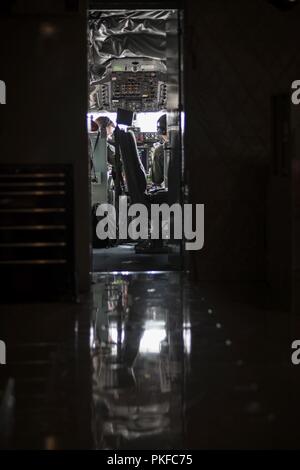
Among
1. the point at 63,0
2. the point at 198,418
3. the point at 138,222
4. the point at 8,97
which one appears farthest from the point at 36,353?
the point at 138,222

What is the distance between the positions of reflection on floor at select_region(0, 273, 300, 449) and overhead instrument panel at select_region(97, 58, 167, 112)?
15.7 ft

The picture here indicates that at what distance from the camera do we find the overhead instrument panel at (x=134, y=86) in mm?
9357

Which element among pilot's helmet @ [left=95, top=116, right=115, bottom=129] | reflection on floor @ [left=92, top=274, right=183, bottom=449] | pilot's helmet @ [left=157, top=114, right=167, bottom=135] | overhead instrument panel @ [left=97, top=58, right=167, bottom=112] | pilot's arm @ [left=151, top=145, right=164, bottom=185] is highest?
overhead instrument panel @ [left=97, top=58, right=167, bottom=112]

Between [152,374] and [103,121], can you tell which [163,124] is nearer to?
[103,121]

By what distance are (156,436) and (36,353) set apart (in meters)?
1.34

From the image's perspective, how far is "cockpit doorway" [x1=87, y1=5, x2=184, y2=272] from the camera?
6.82 meters

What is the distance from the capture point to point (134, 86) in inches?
395

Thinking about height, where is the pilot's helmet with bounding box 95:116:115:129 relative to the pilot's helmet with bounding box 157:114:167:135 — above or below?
above

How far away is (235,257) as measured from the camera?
6211 mm

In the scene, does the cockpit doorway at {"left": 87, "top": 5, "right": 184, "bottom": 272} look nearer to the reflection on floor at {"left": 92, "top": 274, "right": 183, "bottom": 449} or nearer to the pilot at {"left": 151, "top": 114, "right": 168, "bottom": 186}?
the pilot at {"left": 151, "top": 114, "right": 168, "bottom": 186}

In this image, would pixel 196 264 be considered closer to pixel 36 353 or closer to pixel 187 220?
pixel 187 220

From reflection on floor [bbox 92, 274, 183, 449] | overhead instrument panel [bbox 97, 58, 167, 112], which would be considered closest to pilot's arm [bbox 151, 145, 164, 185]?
overhead instrument panel [bbox 97, 58, 167, 112]

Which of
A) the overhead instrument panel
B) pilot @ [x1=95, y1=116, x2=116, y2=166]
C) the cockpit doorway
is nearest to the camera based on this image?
the cockpit doorway

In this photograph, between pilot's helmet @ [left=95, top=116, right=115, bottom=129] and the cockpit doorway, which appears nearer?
the cockpit doorway
